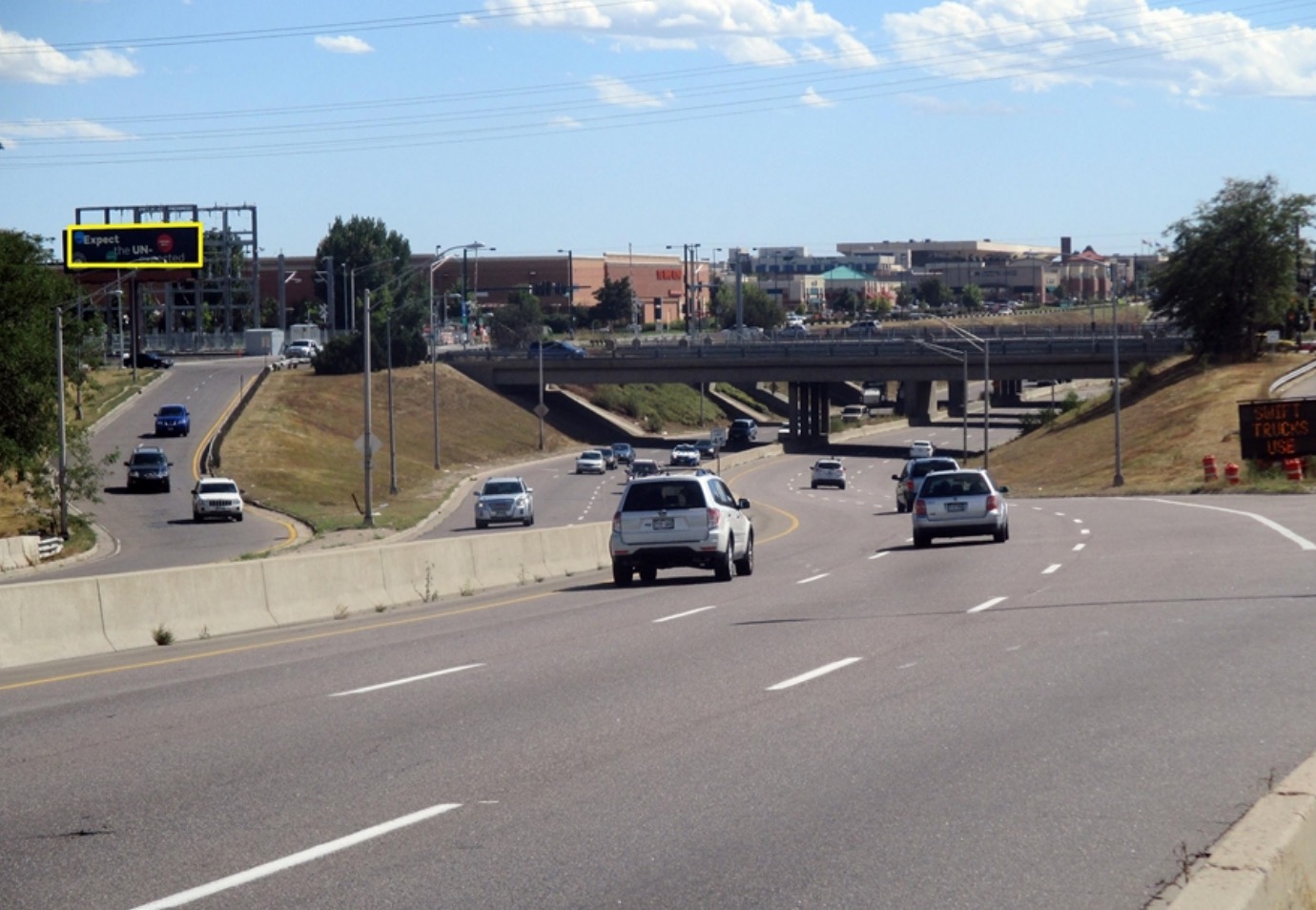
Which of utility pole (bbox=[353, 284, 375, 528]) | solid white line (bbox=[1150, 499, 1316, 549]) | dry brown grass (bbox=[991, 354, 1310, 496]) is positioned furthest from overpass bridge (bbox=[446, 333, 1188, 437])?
solid white line (bbox=[1150, 499, 1316, 549])

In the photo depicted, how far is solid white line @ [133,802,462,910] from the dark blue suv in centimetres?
8374

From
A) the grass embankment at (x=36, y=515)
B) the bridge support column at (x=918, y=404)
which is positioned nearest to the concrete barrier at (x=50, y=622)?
the grass embankment at (x=36, y=515)

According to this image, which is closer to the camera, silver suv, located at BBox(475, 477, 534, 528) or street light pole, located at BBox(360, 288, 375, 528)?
street light pole, located at BBox(360, 288, 375, 528)

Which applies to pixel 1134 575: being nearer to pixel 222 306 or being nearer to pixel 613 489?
pixel 613 489

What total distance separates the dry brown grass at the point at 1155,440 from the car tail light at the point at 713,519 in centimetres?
2911

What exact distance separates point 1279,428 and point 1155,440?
24628 mm

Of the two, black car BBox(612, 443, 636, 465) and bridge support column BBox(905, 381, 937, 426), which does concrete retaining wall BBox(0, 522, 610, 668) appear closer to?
black car BBox(612, 443, 636, 465)

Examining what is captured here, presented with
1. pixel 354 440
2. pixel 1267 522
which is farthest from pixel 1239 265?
pixel 1267 522

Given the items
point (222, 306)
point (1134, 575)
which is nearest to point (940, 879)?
point (1134, 575)

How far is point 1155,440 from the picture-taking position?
73812mm

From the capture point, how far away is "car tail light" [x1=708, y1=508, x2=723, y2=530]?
25062 mm

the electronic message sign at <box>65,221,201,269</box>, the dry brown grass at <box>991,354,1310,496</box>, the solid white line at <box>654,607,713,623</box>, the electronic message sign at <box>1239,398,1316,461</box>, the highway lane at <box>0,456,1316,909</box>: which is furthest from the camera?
the electronic message sign at <box>65,221,201,269</box>

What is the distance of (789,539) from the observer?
131 feet

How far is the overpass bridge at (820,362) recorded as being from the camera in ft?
328
